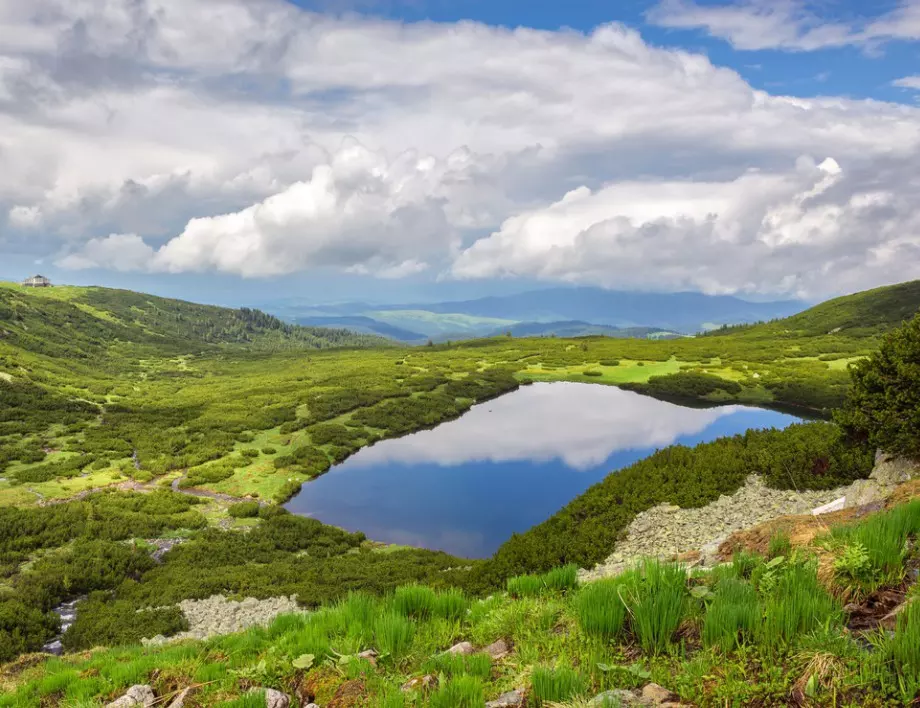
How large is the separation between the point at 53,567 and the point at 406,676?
81.8ft

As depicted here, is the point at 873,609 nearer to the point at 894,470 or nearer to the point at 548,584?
the point at 548,584

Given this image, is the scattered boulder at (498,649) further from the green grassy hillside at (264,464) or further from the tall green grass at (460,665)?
the green grassy hillside at (264,464)

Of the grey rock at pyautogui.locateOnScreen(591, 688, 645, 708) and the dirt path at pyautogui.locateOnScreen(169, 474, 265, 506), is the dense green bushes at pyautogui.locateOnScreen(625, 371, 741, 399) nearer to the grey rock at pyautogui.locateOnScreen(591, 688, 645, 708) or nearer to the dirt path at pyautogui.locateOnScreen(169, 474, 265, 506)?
the dirt path at pyautogui.locateOnScreen(169, 474, 265, 506)

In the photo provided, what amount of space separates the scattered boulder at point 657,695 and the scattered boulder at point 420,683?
2.27 meters

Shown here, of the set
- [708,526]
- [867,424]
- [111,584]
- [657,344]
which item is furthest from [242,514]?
[657,344]

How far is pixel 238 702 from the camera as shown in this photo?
567 cm

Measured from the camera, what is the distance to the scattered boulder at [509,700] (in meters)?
4.93

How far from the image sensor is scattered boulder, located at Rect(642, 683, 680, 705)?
4.68m

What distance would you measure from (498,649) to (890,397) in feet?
43.3

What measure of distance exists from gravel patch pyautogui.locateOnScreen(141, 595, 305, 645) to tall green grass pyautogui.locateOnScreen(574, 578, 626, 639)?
14.7m

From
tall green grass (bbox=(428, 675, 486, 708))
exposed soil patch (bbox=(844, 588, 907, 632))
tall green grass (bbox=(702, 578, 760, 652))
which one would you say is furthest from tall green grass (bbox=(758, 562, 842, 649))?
tall green grass (bbox=(428, 675, 486, 708))

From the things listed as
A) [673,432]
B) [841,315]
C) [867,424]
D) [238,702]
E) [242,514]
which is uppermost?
[841,315]

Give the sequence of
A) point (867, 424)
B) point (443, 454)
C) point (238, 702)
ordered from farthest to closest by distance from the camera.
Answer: point (443, 454) → point (867, 424) → point (238, 702)

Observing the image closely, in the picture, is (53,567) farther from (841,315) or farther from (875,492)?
(841,315)
